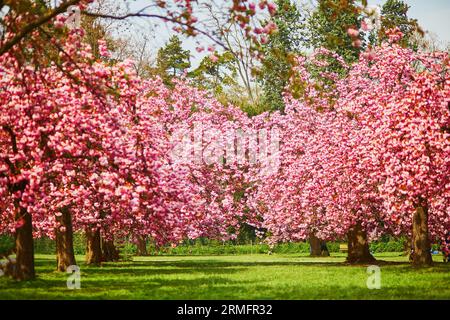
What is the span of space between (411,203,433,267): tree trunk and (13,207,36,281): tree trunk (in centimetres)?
1726

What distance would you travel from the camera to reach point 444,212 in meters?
33.5

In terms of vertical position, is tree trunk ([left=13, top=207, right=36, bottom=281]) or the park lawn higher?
tree trunk ([left=13, top=207, right=36, bottom=281])

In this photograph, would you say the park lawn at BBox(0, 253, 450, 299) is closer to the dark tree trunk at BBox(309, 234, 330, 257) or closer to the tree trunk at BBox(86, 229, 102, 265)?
the tree trunk at BBox(86, 229, 102, 265)

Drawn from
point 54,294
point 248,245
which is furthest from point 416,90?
point 248,245

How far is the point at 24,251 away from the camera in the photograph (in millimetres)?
24656

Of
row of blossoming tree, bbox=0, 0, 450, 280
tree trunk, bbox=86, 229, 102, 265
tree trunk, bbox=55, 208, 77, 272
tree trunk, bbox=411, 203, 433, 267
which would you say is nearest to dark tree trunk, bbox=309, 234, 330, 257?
row of blossoming tree, bbox=0, 0, 450, 280

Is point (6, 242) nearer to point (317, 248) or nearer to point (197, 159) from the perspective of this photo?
point (317, 248)

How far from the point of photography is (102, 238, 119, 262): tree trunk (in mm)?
47344

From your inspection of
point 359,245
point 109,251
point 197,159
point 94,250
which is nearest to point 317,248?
point 109,251

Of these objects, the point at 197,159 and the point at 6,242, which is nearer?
the point at 197,159

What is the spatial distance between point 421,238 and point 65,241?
16388 mm

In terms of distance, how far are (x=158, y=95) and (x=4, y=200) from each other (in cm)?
2167

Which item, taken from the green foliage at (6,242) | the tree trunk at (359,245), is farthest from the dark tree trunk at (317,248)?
the green foliage at (6,242)
